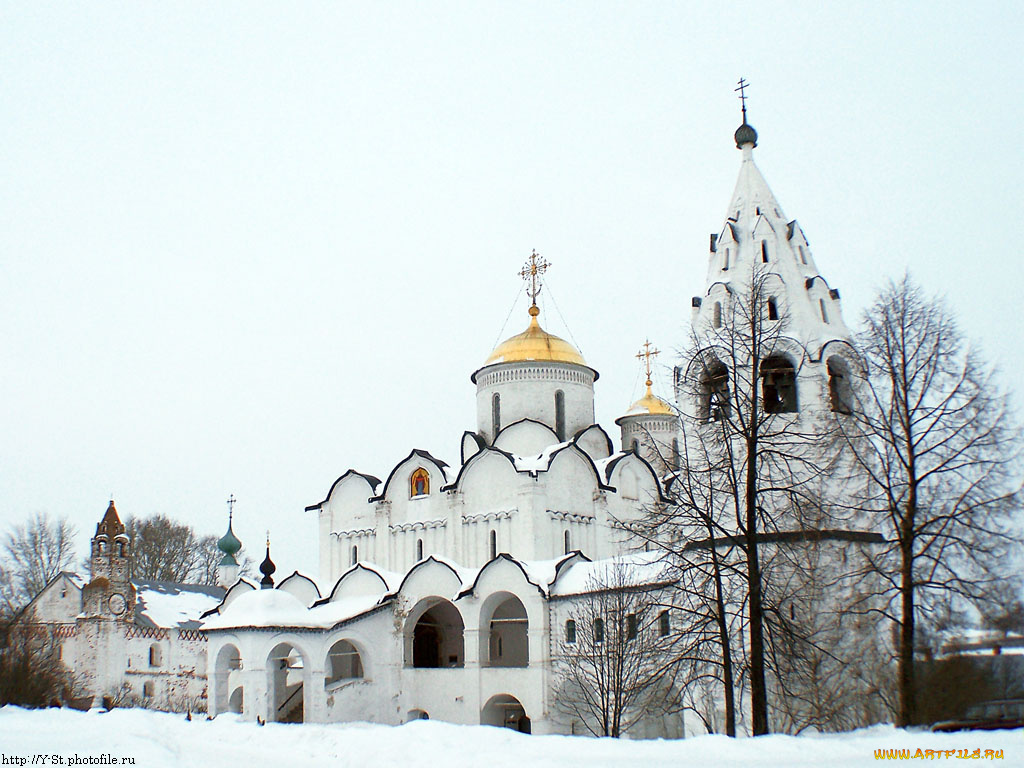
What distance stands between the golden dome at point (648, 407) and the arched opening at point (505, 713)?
1233 centimetres

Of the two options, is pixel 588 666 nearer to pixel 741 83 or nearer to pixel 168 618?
pixel 741 83

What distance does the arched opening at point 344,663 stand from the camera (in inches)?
1019

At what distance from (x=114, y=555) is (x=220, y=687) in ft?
37.3

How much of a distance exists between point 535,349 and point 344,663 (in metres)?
10.2

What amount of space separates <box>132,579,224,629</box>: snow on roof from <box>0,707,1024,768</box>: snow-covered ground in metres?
19.0

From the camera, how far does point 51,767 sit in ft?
33.9

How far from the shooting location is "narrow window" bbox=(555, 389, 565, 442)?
27.7 m

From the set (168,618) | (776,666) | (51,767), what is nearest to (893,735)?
(776,666)

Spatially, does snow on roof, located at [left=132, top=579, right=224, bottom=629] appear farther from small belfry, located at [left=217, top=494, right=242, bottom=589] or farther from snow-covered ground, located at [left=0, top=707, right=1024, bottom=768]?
snow-covered ground, located at [left=0, top=707, right=1024, bottom=768]

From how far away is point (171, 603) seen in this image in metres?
34.9

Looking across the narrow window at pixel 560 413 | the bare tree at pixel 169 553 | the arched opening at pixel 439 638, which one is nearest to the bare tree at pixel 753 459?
the narrow window at pixel 560 413

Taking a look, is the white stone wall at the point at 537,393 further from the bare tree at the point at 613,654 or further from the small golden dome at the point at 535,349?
the bare tree at the point at 613,654

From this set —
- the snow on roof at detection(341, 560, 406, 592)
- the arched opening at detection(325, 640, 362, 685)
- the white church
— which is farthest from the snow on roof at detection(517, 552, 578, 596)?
the arched opening at detection(325, 640, 362, 685)

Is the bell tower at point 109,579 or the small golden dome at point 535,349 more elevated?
the small golden dome at point 535,349
